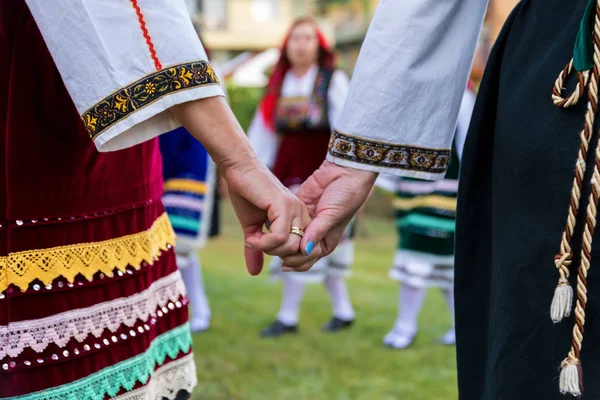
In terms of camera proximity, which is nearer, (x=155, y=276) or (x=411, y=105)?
(x=411, y=105)

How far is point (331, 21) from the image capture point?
2511 cm

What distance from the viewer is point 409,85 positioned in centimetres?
130

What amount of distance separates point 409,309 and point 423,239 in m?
0.46

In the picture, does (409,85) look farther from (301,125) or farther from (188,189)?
(301,125)

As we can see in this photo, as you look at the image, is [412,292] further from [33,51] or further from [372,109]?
[33,51]

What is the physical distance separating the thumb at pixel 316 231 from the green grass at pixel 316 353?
2095 millimetres

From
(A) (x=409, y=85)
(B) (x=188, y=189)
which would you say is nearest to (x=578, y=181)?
(A) (x=409, y=85)

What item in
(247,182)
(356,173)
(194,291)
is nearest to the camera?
(247,182)

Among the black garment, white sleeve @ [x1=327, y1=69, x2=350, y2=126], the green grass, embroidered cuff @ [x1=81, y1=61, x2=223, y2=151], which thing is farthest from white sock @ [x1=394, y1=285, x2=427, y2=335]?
embroidered cuff @ [x1=81, y1=61, x2=223, y2=151]

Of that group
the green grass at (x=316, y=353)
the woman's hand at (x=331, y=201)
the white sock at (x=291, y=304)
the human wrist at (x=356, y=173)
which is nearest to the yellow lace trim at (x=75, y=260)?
the woman's hand at (x=331, y=201)

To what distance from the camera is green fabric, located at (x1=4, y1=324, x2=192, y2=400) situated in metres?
1.22

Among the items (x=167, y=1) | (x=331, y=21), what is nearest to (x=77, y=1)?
(x=167, y=1)

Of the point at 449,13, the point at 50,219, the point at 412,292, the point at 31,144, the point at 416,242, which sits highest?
the point at 449,13

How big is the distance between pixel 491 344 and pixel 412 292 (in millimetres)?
3310
